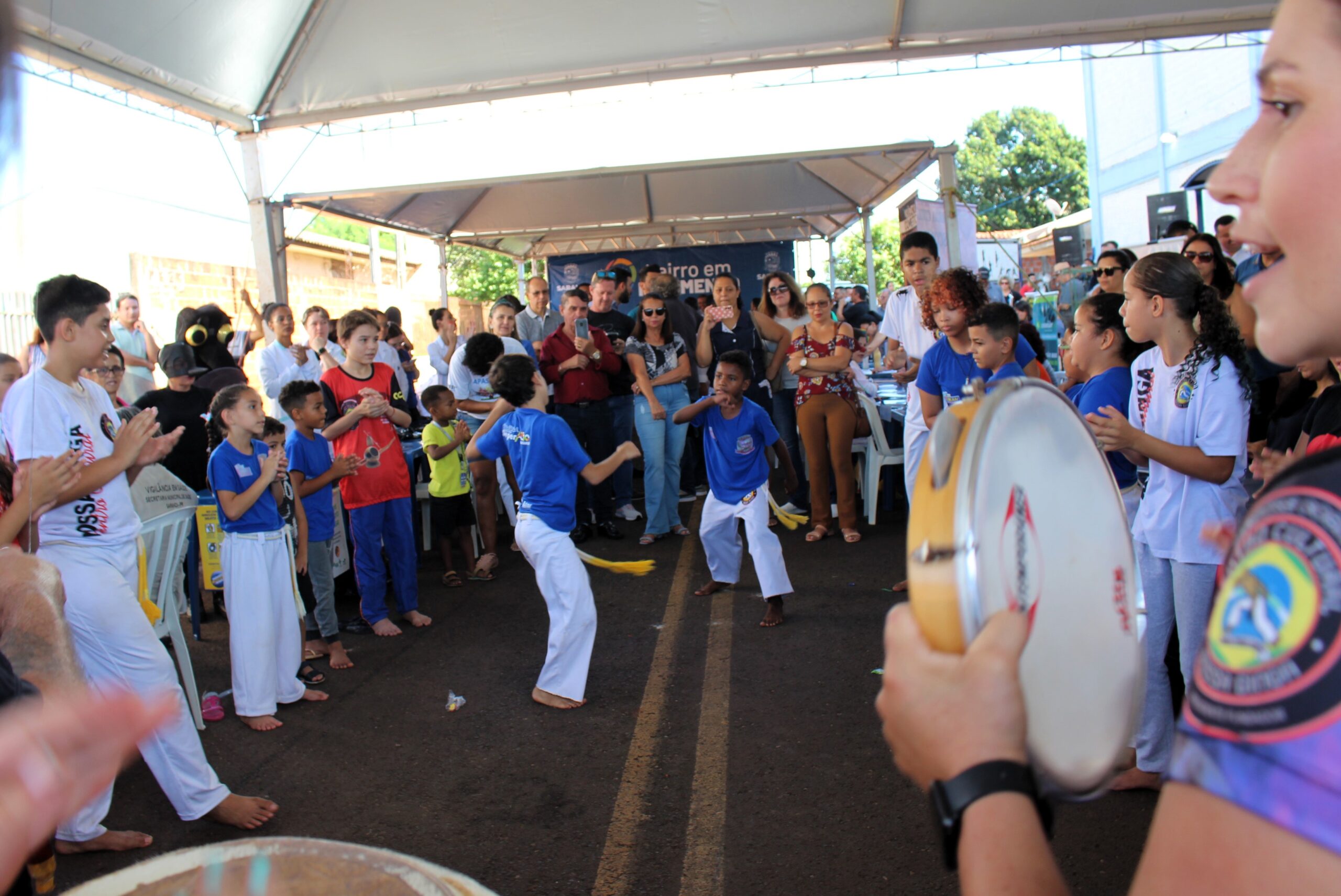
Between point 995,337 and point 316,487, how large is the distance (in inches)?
151

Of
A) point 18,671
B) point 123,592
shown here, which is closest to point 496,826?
point 123,592

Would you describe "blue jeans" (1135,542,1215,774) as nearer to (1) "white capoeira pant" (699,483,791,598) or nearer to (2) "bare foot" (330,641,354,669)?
(1) "white capoeira pant" (699,483,791,598)

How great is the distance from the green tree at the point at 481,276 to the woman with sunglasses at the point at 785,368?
31873mm

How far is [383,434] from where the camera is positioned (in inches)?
224

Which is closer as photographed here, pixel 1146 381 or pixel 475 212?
pixel 1146 381

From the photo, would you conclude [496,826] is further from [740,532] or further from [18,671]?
[740,532]

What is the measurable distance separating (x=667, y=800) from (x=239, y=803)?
1627 millimetres

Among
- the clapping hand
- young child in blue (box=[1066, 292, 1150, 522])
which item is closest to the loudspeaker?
young child in blue (box=[1066, 292, 1150, 522])

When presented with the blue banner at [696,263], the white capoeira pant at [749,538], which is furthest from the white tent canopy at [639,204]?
the white capoeira pant at [749,538]

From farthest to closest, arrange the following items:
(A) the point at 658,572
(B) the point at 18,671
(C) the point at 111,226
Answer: (C) the point at 111,226, (A) the point at 658,572, (B) the point at 18,671

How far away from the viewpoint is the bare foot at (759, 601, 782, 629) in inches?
212

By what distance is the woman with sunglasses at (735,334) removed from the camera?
26.6 ft

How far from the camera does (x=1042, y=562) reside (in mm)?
1084

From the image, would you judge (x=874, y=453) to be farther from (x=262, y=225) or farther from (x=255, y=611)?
(x=262, y=225)
